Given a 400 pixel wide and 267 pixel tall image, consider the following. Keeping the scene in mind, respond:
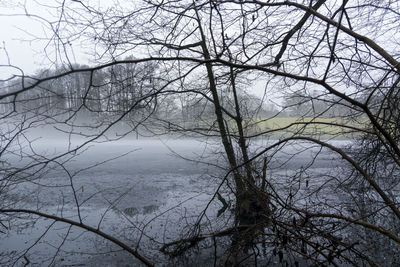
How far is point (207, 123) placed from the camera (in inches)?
241

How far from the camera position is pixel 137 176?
42.9ft

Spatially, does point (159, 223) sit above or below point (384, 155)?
Result: below

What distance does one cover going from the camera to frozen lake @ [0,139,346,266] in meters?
5.72

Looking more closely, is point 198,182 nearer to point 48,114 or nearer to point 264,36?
point 264,36

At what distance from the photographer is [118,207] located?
8.77m

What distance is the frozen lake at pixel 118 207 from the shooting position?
5.72 meters

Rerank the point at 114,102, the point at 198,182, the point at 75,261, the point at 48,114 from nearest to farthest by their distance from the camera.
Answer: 1. the point at 48,114
2. the point at 114,102
3. the point at 75,261
4. the point at 198,182

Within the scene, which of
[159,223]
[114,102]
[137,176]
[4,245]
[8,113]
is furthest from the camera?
[137,176]

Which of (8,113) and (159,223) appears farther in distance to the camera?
(159,223)

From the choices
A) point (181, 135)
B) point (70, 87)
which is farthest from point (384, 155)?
point (70, 87)

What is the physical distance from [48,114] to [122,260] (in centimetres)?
430

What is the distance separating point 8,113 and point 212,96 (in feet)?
15.9

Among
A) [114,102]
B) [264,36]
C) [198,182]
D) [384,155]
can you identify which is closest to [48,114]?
[114,102]

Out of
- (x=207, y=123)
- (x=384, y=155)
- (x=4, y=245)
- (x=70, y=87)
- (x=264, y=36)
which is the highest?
(x=264, y=36)
